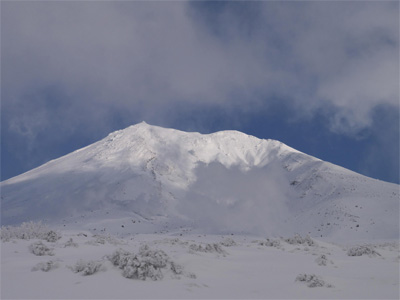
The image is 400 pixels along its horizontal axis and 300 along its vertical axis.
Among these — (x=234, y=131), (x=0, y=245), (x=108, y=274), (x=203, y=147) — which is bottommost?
(x=108, y=274)

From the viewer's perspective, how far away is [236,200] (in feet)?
154

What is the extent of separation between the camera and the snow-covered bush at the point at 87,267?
7223mm

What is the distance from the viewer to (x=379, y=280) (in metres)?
8.55

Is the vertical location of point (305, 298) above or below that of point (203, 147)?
below

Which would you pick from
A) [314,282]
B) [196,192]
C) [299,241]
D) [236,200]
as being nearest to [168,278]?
[314,282]

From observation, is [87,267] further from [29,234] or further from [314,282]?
[29,234]

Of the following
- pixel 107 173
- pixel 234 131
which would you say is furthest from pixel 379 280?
pixel 234 131

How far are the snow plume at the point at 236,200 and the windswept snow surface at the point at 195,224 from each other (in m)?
0.25

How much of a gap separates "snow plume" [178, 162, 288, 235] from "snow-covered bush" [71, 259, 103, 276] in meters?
28.2

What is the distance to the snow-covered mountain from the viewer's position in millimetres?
37938

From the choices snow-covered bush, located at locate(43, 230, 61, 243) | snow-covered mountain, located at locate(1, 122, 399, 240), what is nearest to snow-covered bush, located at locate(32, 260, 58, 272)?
snow-covered bush, located at locate(43, 230, 61, 243)

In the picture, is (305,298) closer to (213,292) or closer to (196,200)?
(213,292)

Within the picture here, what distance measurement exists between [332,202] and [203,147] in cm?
3680

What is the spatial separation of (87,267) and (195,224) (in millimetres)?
34392
